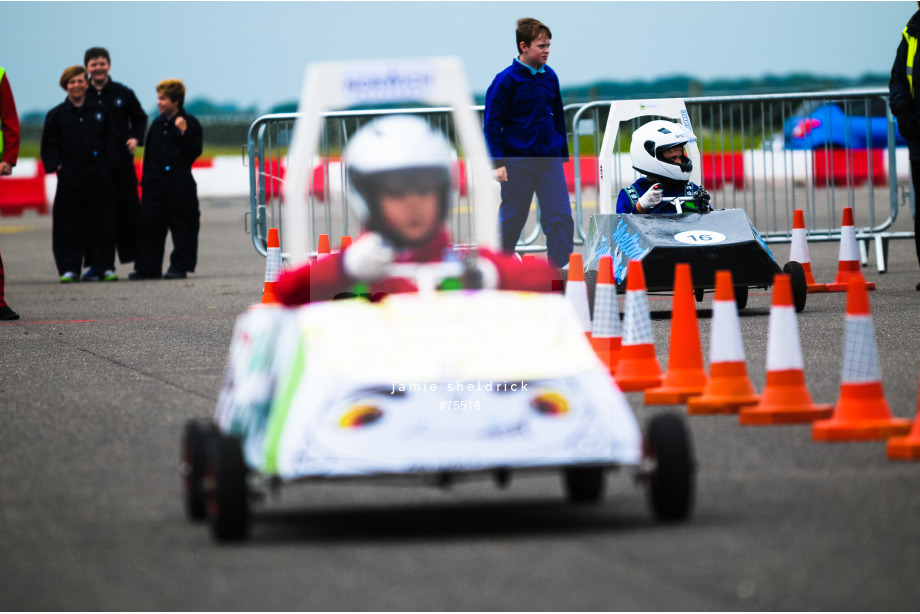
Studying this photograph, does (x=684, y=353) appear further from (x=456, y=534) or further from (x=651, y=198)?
(x=651, y=198)

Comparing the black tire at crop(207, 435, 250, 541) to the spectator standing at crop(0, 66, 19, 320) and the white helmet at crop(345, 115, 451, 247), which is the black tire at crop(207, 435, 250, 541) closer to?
the white helmet at crop(345, 115, 451, 247)

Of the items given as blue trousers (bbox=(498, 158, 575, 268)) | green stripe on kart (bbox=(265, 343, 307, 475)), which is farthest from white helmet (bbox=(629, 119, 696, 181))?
green stripe on kart (bbox=(265, 343, 307, 475))

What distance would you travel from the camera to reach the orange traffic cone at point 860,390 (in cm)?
598

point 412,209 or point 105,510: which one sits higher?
point 412,209

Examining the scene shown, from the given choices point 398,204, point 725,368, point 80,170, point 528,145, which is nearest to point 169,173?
point 80,170

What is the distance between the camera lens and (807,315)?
10.8 meters

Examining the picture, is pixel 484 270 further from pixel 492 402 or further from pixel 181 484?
pixel 181 484

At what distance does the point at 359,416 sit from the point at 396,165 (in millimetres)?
992

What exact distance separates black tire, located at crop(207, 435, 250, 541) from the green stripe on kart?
0.08m

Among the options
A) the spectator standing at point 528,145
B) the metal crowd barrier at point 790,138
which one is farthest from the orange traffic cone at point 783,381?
the metal crowd barrier at point 790,138

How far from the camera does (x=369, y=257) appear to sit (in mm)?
5363

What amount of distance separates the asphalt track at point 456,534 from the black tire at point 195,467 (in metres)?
0.06

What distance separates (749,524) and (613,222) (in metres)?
6.37

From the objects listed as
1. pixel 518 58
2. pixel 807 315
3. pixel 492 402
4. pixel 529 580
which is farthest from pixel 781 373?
pixel 518 58
